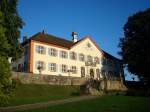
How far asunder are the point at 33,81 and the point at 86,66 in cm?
1842

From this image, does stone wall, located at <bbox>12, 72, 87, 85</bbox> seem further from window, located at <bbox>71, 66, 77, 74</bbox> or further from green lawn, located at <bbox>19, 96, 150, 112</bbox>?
green lawn, located at <bbox>19, 96, 150, 112</bbox>

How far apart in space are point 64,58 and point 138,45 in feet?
47.5

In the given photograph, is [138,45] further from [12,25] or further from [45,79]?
[12,25]

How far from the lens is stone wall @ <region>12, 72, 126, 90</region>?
134ft

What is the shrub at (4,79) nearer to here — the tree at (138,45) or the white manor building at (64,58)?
the white manor building at (64,58)

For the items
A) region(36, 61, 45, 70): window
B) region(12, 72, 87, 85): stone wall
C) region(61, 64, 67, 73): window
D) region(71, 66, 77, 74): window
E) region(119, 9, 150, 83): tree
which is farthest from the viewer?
region(71, 66, 77, 74): window

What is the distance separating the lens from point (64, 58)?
A: 5434 cm

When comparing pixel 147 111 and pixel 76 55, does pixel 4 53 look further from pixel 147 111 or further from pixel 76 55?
pixel 76 55

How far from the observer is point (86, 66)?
58.2 m

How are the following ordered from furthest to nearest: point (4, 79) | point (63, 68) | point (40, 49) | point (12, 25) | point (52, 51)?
point (63, 68), point (52, 51), point (40, 49), point (12, 25), point (4, 79)

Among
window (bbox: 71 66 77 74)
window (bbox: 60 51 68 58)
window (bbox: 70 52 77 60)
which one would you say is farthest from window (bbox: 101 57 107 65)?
window (bbox: 60 51 68 58)

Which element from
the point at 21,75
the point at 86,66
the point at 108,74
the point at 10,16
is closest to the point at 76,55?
the point at 86,66

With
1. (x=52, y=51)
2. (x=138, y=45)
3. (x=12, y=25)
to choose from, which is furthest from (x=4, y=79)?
(x=138, y=45)

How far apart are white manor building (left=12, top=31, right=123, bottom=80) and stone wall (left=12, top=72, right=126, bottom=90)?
16.4 feet
